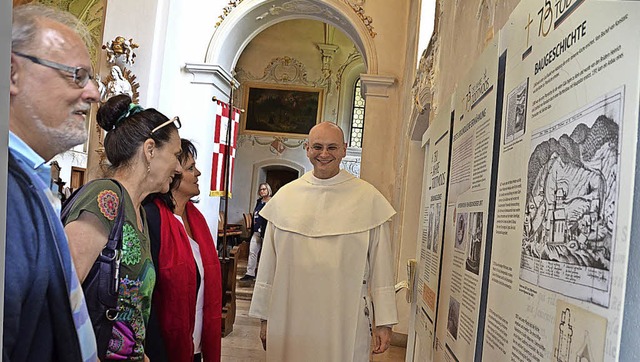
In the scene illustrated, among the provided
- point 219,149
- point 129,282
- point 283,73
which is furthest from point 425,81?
point 283,73

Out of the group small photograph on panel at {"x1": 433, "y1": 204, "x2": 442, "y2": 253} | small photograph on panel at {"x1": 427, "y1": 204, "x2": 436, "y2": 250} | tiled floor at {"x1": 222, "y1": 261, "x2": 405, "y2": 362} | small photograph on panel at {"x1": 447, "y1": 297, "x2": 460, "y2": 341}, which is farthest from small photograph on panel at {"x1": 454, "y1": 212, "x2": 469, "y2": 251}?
tiled floor at {"x1": 222, "y1": 261, "x2": 405, "y2": 362}

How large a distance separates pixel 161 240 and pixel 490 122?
6.28 feet

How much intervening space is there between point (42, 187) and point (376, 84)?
8940 millimetres

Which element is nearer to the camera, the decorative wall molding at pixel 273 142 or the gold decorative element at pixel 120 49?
the gold decorative element at pixel 120 49

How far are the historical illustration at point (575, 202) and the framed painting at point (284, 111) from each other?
61.2 feet

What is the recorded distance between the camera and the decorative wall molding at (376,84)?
32.3ft

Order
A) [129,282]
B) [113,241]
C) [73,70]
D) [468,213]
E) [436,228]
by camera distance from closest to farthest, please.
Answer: [73,70] < [468,213] < [113,241] < [129,282] < [436,228]

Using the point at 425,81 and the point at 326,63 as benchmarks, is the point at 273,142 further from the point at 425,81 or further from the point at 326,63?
the point at 425,81

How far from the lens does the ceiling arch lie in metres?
10.3

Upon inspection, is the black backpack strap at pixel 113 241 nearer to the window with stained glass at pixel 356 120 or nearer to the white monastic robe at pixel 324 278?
the white monastic robe at pixel 324 278

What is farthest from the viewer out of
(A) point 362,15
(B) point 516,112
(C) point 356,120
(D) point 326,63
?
(C) point 356,120

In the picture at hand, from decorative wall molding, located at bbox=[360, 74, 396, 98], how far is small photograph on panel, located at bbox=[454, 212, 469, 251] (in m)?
8.21

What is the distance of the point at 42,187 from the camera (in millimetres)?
1283

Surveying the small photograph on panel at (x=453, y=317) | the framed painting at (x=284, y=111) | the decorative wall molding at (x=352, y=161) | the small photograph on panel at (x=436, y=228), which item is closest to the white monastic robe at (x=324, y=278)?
the small photograph on panel at (x=436, y=228)
